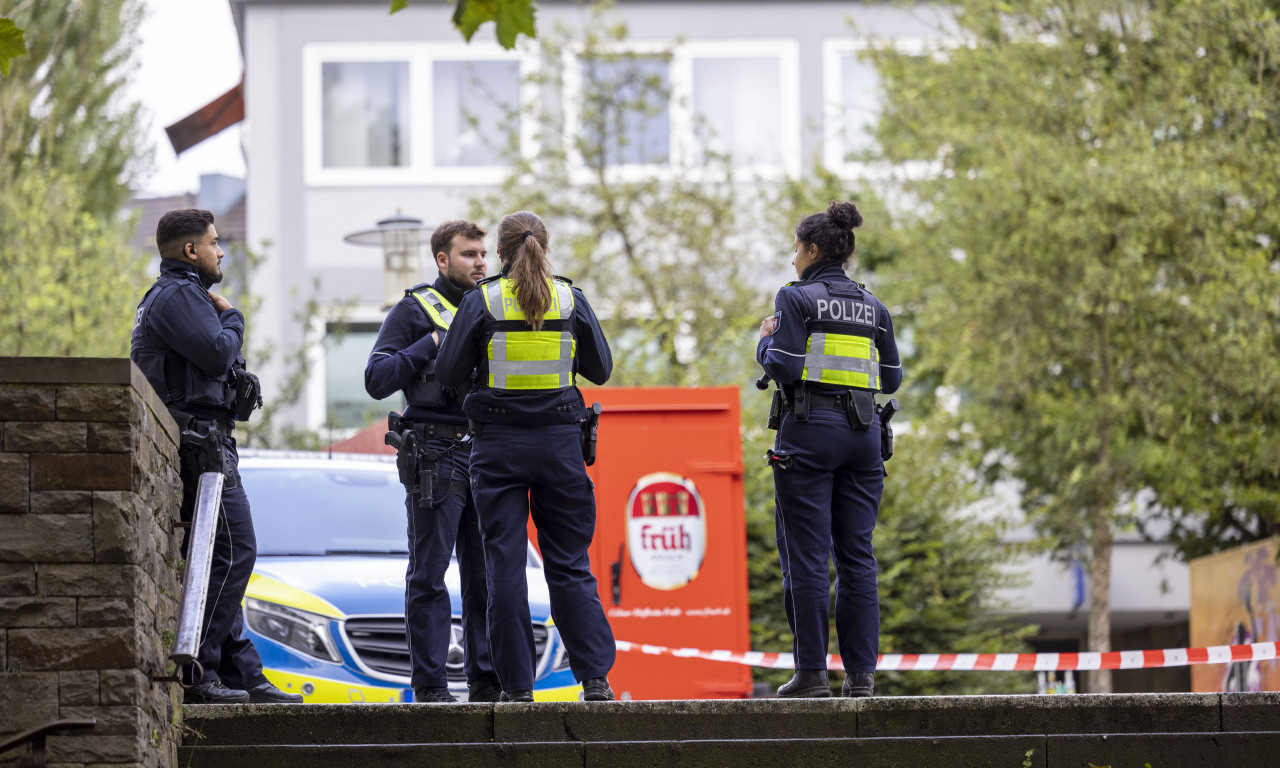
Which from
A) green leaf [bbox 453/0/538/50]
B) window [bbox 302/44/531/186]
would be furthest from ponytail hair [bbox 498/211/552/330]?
window [bbox 302/44/531/186]

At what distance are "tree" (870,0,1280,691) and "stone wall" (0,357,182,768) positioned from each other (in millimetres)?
11591

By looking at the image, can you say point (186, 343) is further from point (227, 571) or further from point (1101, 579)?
point (1101, 579)

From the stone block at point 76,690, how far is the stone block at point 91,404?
0.79 meters

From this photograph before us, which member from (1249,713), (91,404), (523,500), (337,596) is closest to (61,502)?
(91,404)

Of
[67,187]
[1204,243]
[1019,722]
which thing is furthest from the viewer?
[67,187]

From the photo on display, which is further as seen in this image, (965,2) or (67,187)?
(67,187)

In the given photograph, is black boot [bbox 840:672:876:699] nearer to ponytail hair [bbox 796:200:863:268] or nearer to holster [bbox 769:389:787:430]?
holster [bbox 769:389:787:430]

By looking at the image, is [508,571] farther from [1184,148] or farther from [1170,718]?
[1184,148]

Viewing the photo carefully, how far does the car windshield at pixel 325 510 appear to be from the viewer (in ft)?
29.2

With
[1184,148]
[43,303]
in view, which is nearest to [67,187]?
[43,303]

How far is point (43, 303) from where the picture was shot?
19.0 metres

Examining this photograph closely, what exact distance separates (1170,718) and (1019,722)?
0.57 m

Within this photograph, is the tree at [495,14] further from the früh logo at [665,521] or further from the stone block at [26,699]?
the früh logo at [665,521]

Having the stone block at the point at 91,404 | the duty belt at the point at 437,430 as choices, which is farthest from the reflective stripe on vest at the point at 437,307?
the stone block at the point at 91,404
